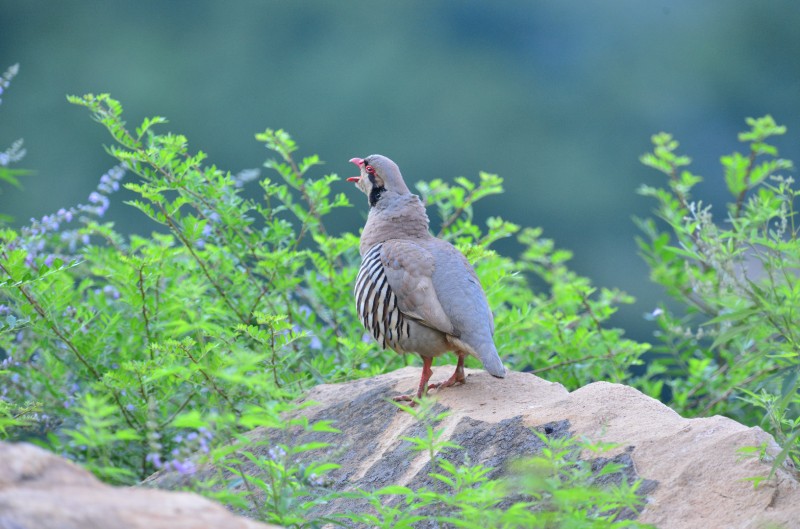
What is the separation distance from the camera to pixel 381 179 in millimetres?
4613

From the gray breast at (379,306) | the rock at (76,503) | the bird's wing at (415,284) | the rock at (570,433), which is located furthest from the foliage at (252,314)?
the rock at (76,503)

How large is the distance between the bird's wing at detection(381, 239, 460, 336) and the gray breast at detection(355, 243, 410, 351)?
0.03 m

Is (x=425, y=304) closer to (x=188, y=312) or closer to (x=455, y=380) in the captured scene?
(x=455, y=380)

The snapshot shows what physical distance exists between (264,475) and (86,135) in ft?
23.2

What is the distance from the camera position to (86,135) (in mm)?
9641

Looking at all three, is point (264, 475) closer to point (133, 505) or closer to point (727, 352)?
point (133, 505)

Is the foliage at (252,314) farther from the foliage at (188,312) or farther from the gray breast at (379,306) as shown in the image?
the gray breast at (379,306)

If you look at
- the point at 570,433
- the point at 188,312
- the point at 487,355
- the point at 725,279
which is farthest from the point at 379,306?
the point at 725,279

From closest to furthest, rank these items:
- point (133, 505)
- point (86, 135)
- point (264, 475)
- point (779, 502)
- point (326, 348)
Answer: point (133, 505) → point (779, 502) → point (264, 475) → point (326, 348) → point (86, 135)

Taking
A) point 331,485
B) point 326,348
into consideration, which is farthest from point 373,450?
point 326,348

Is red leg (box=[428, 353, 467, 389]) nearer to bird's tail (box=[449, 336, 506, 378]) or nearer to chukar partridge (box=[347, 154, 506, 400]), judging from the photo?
chukar partridge (box=[347, 154, 506, 400])

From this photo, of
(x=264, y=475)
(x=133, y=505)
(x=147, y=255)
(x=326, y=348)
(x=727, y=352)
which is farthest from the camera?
(x=727, y=352)

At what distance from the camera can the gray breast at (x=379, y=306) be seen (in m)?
3.99

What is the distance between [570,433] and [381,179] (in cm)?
176
